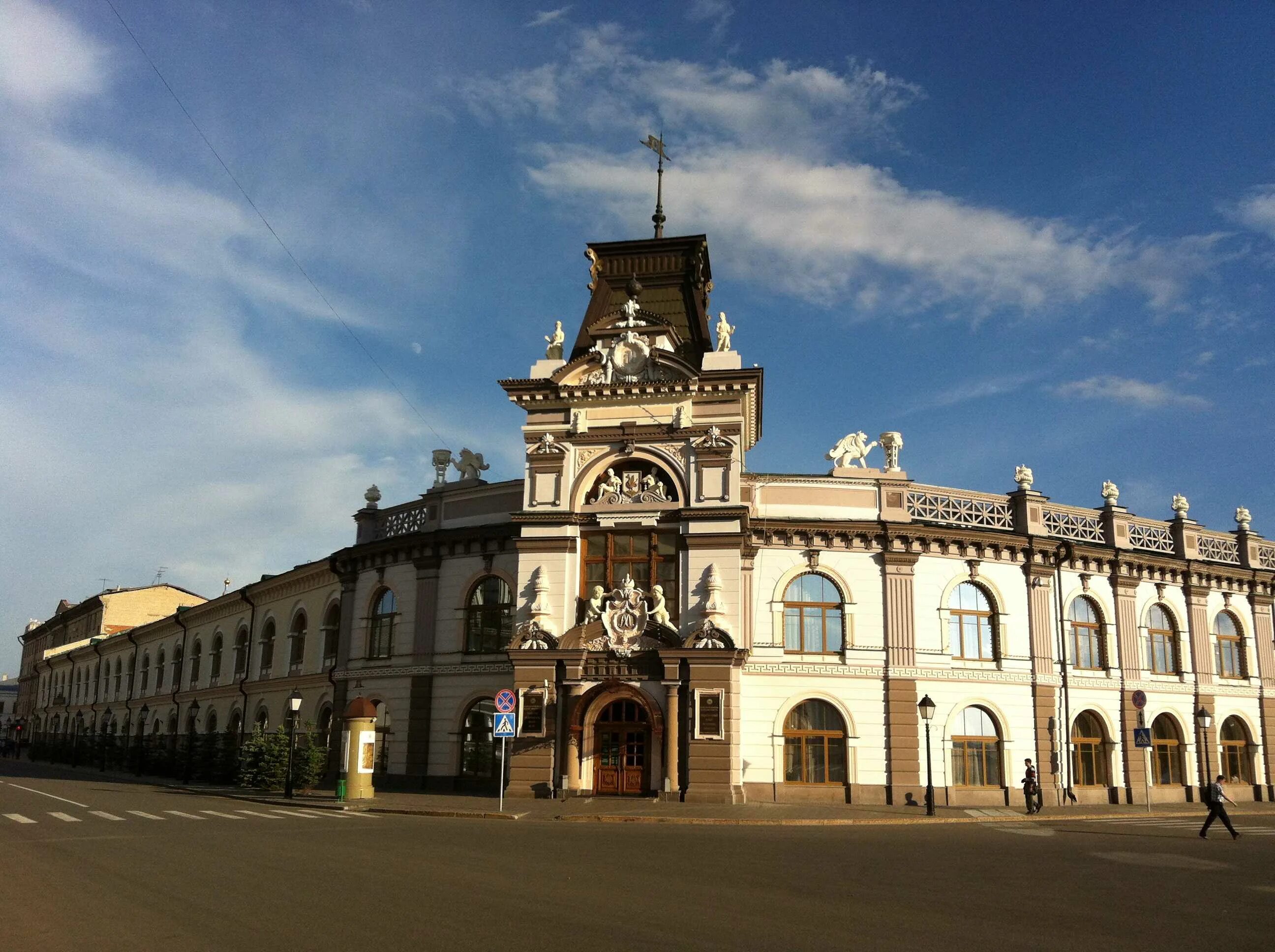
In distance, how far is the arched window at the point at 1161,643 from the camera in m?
36.2

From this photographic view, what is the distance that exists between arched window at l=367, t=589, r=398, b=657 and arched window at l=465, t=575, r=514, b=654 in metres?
3.53

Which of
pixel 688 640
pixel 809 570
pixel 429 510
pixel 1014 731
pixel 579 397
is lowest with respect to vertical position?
pixel 1014 731

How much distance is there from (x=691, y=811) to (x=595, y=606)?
22.6 feet

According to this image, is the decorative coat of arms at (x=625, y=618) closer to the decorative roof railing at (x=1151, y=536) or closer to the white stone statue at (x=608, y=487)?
the white stone statue at (x=608, y=487)

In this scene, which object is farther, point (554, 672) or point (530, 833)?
point (554, 672)

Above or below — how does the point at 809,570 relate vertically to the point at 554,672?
above

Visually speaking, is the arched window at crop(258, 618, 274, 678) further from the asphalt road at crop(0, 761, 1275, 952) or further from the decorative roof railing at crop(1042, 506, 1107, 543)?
the decorative roof railing at crop(1042, 506, 1107, 543)

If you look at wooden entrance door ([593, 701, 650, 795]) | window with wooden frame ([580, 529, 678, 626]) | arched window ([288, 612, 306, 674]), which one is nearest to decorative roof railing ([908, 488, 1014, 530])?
window with wooden frame ([580, 529, 678, 626])

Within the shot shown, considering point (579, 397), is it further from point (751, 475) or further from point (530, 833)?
point (530, 833)

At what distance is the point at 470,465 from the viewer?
3812 centimetres

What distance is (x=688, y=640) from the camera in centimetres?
2948

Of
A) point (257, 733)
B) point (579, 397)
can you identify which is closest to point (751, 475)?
point (579, 397)

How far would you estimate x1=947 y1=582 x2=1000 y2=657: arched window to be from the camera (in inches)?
1302

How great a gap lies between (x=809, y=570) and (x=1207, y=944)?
2281 centimetres
